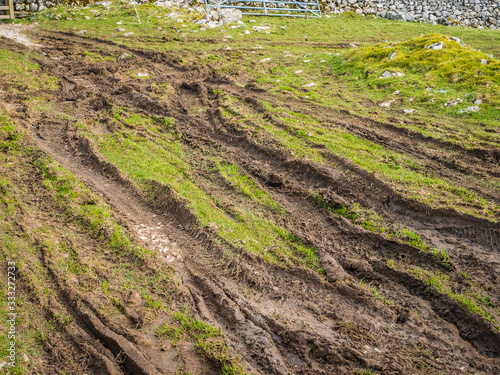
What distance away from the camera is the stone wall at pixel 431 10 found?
28203mm

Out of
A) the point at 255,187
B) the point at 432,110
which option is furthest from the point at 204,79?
the point at 432,110

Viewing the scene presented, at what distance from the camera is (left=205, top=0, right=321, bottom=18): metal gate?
86.5 ft

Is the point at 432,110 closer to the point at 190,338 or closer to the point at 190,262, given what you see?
the point at 190,262

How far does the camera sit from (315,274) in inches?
257

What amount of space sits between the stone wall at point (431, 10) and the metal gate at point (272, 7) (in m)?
1.95

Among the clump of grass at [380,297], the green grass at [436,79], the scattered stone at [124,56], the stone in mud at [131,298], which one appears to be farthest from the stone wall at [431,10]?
the stone in mud at [131,298]

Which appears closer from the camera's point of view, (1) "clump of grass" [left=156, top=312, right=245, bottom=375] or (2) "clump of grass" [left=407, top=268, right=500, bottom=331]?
(1) "clump of grass" [left=156, top=312, right=245, bottom=375]

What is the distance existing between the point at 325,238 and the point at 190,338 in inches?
132

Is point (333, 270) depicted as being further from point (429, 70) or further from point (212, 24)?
point (212, 24)

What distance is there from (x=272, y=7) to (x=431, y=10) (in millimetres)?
13232

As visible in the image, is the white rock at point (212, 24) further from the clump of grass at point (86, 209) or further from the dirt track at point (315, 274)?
the clump of grass at point (86, 209)

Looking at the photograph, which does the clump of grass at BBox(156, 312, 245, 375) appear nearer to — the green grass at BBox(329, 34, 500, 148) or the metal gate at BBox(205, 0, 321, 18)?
the green grass at BBox(329, 34, 500, 148)

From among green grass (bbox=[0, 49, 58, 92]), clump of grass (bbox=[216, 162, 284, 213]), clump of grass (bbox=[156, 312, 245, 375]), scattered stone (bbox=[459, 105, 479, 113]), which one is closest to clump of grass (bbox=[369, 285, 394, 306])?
clump of grass (bbox=[216, 162, 284, 213])

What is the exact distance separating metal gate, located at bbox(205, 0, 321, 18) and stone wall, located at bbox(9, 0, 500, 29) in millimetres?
1953
